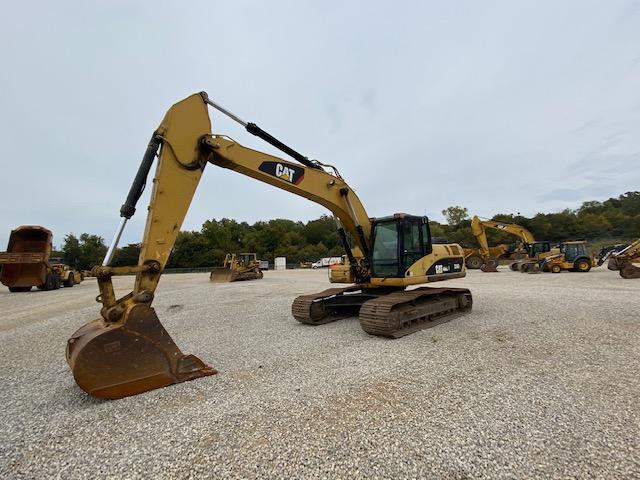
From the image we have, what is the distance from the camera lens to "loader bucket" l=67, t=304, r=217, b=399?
3.38 metres

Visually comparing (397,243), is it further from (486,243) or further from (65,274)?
(65,274)

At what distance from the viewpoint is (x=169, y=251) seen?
A: 4.33 meters

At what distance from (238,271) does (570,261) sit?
2158 centimetres

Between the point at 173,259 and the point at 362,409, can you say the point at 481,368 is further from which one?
the point at 173,259

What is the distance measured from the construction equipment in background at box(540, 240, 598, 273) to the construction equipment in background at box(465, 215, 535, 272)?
3601 millimetres

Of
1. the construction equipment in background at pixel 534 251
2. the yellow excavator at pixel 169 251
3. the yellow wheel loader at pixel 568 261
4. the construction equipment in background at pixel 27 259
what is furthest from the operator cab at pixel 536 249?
the construction equipment in background at pixel 27 259

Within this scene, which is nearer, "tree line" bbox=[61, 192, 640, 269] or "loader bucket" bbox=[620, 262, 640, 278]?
"loader bucket" bbox=[620, 262, 640, 278]

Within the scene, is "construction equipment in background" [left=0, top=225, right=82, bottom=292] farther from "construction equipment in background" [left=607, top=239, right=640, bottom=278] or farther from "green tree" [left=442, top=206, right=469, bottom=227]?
"green tree" [left=442, top=206, right=469, bottom=227]

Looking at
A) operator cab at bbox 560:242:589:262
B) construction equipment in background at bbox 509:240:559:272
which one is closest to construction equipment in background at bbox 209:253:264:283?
construction equipment in background at bbox 509:240:559:272

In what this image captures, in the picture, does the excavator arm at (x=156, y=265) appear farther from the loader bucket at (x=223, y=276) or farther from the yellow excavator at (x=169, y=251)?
the loader bucket at (x=223, y=276)

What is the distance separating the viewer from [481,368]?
4180 mm

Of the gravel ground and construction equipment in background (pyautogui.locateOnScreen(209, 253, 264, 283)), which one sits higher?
construction equipment in background (pyautogui.locateOnScreen(209, 253, 264, 283))

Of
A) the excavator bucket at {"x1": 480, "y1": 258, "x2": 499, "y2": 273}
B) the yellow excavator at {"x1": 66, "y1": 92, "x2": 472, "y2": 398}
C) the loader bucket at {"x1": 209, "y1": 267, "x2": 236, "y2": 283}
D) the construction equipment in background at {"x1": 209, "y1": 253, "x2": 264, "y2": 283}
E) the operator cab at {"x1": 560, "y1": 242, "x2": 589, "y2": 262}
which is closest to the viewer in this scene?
the yellow excavator at {"x1": 66, "y1": 92, "x2": 472, "y2": 398}

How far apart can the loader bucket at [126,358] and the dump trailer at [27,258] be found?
18.1 metres
